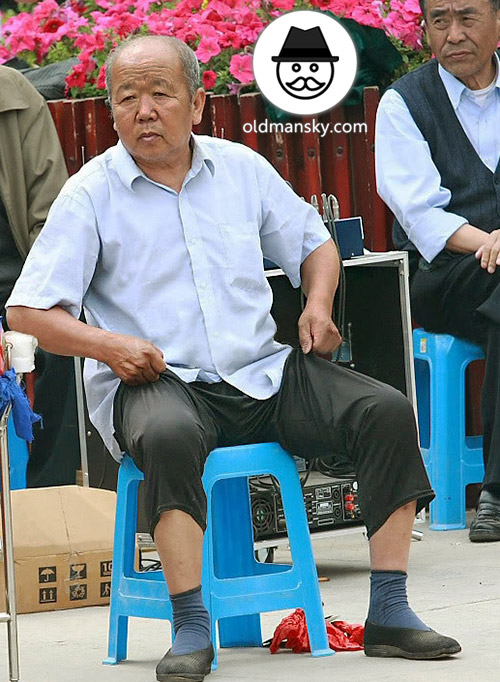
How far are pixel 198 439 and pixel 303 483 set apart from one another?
53.4 inches

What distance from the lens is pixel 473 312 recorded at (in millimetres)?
5676

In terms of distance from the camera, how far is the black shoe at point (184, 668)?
3582 mm

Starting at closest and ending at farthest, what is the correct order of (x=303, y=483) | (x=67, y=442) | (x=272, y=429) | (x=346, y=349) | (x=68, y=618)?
(x=272, y=429) < (x=68, y=618) < (x=303, y=483) < (x=346, y=349) < (x=67, y=442)

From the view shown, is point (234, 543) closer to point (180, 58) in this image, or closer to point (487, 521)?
point (180, 58)

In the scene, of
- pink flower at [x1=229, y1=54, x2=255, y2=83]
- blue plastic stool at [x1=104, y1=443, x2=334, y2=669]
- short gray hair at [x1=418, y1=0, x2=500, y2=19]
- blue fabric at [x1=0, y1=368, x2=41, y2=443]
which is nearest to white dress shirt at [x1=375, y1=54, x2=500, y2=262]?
short gray hair at [x1=418, y1=0, x2=500, y2=19]

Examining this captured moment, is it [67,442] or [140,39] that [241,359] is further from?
[67,442]

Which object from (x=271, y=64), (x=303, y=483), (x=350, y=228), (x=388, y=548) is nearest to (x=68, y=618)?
(x=303, y=483)

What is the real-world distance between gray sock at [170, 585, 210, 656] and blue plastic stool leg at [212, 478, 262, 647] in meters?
0.37

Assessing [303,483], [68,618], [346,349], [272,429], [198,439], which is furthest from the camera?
[346,349]

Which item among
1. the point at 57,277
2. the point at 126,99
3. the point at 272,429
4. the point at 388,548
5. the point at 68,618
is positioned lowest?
the point at 68,618

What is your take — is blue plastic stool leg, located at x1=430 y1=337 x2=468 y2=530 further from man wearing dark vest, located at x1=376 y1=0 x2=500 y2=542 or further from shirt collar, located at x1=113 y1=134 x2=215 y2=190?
shirt collar, located at x1=113 y1=134 x2=215 y2=190

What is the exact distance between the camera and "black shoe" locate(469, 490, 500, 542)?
17.7 feet

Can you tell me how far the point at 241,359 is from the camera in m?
4.03

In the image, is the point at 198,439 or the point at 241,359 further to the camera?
the point at 241,359
